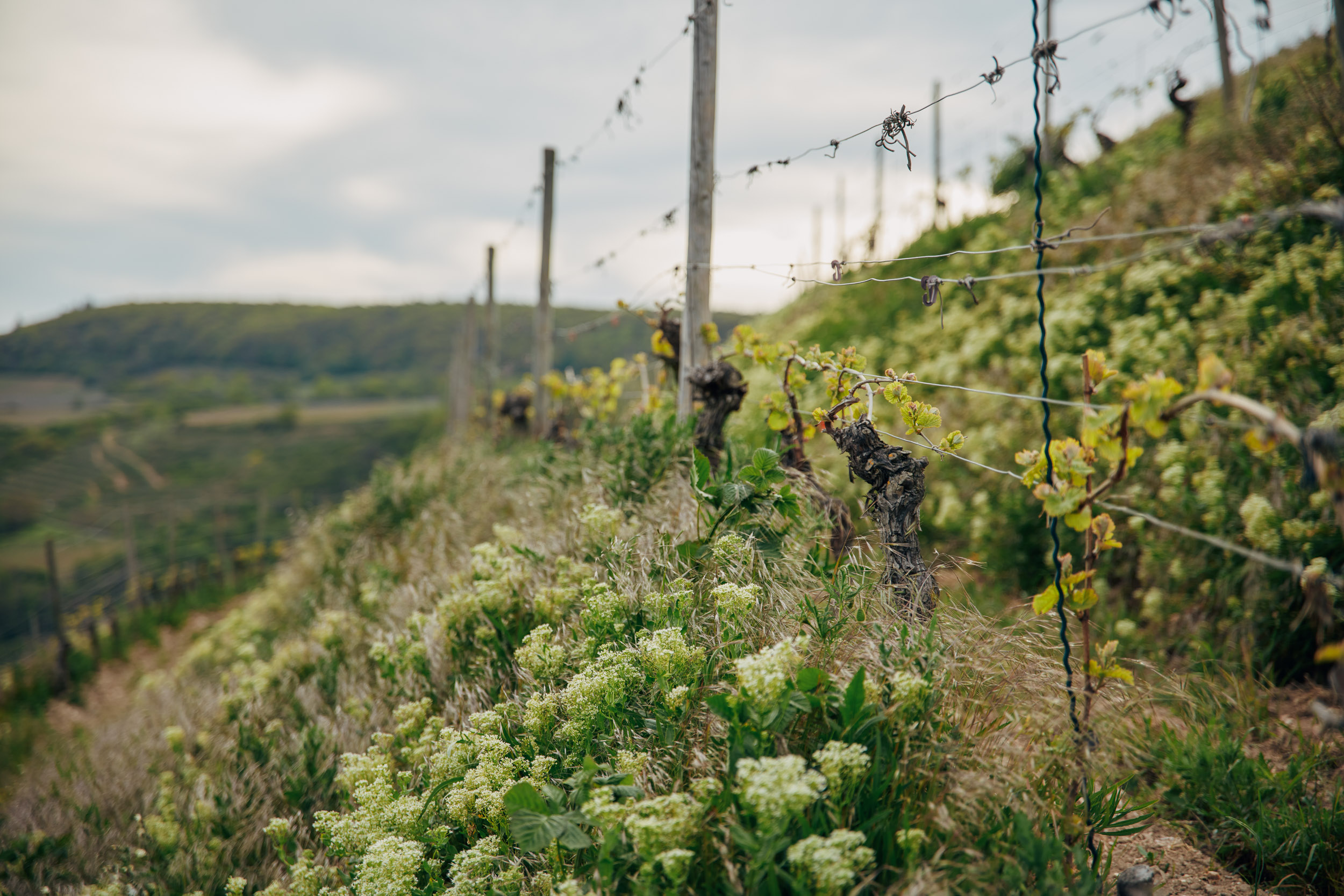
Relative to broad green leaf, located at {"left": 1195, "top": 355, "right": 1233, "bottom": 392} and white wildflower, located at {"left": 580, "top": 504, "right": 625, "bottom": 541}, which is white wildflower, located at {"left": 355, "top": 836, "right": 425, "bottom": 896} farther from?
broad green leaf, located at {"left": 1195, "top": 355, "right": 1233, "bottom": 392}

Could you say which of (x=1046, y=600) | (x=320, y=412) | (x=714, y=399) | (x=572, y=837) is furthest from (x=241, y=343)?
(x=1046, y=600)

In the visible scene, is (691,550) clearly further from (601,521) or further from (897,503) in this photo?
(897,503)

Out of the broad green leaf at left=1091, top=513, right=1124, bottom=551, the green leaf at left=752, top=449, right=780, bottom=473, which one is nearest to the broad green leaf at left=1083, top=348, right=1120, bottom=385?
the broad green leaf at left=1091, top=513, right=1124, bottom=551

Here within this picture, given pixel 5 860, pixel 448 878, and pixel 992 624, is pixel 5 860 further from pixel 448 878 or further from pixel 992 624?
pixel 992 624

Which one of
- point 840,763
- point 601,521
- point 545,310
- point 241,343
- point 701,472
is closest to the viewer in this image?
point 840,763

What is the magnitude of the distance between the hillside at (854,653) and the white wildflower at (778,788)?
0.04 ft

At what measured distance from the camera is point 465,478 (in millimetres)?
6852

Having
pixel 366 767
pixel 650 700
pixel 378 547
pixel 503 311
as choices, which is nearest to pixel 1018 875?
pixel 650 700

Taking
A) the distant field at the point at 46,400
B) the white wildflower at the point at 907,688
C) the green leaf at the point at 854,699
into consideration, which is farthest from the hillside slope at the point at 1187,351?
the distant field at the point at 46,400

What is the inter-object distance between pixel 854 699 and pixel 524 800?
Result: 0.96m

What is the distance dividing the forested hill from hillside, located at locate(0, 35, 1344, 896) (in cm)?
8846

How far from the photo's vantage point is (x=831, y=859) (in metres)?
1.49

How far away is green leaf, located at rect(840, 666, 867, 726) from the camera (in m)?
1.85

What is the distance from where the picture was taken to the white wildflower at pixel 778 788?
153 cm
